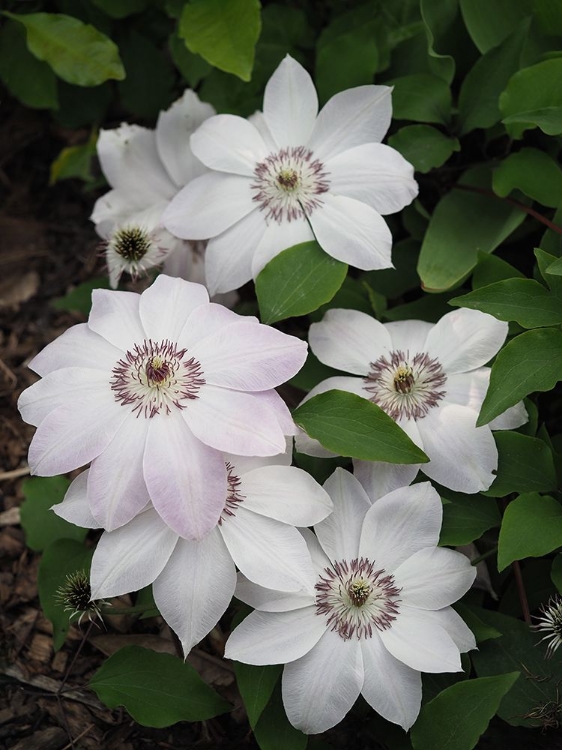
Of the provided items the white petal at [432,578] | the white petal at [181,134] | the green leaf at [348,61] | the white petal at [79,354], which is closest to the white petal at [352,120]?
the green leaf at [348,61]

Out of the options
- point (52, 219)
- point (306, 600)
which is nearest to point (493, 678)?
point (306, 600)

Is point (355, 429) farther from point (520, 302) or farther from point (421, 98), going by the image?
point (421, 98)

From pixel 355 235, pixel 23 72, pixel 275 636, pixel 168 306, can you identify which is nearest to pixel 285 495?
pixel 275 636

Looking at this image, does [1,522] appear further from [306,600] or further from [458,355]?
[458,355]

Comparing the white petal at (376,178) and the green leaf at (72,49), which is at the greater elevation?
the green leaf at (72,49)

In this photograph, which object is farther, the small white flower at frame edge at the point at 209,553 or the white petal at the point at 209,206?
the white petal at the point at 209,206

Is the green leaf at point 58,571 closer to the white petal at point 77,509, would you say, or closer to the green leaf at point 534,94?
the white petal at point 77,509

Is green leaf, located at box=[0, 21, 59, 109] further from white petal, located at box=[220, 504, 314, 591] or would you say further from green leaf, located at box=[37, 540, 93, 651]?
white petal, located at box=[220, 504, 314, 591]
